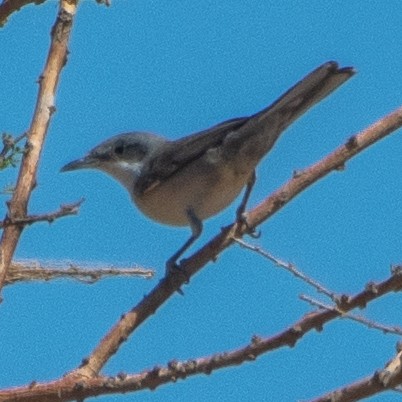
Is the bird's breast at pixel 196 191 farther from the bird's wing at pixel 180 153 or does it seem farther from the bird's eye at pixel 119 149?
the bird's eye at pixel 119 149

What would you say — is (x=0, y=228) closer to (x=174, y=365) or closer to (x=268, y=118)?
(x=174, y=365)

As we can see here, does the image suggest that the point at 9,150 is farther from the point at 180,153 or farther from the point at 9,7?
the point at 180,153

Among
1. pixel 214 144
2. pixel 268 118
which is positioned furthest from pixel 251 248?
pixel 214 144

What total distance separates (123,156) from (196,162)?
971mm

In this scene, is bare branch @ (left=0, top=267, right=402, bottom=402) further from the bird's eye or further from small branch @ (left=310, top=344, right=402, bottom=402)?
the bird's eye

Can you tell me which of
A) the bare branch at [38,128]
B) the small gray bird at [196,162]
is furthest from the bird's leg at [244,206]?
the bare branch at [38,128]

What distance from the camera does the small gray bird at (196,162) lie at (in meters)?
Answer: 4.71

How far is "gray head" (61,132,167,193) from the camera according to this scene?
6.13m

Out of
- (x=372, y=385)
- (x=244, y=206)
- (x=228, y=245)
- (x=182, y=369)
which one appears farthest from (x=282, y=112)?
(x=372, y=385)

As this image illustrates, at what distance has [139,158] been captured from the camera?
6.29 m

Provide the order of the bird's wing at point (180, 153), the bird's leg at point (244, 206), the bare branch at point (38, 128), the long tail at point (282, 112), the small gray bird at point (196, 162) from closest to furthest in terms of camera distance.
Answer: the bare branch at point (38, 128) → the bird's leg at point (244, 206) → the long tail at point (282, 112) → the small gray bird at point (196, 162) → the bird's wing at point (180, 153)

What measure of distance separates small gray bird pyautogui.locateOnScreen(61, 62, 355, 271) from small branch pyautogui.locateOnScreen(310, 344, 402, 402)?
7.39 feet

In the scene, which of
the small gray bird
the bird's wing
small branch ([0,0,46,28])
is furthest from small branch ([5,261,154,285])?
small branch ([0,0,46,28])

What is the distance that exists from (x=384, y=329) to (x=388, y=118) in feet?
2.52
